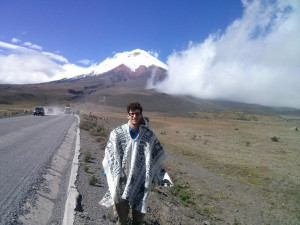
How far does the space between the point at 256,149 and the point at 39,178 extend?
18606 millimetres

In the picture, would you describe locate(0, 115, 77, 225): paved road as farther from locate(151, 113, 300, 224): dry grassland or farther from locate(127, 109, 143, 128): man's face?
locate(151, 113, 300, 224): dry grassland

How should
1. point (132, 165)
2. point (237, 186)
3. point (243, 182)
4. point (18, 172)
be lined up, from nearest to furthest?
point (132, 165) → point (18, 172) → point (237, 186) → point (243, 182)

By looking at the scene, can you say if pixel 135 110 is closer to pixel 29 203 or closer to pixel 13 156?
pixel 29 203

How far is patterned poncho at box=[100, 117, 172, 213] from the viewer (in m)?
3.27

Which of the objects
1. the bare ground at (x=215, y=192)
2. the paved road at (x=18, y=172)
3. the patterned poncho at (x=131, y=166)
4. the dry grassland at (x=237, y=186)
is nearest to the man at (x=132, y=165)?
the patterned poncho at (x=131, y=166)

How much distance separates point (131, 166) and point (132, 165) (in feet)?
0.07

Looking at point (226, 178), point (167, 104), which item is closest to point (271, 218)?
point (226, 178)

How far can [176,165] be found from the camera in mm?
13539

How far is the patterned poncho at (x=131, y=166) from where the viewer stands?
10.7 feet

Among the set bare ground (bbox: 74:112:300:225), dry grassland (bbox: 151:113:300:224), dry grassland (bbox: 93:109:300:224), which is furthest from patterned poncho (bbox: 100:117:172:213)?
dry grassland (bbox: 151:113:300:224)

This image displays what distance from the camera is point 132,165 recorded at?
3.28m

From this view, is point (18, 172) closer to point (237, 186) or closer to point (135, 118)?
point (135, 118)

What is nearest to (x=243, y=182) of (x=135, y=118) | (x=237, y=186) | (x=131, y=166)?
(x=237, y=186)

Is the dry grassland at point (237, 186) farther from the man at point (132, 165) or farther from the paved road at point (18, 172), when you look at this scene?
the paved road at point (18, 172)
